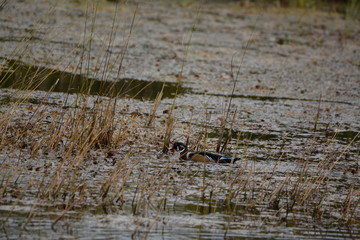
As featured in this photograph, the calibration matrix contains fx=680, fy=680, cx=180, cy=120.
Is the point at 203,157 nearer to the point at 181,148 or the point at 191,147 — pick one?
the point at 181,148

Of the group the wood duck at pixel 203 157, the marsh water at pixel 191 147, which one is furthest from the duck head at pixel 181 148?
the marsh water at pixel 191 147

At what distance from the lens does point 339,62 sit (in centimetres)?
1584

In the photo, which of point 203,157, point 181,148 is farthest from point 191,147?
point 203,157

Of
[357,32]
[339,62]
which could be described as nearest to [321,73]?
[339,62]

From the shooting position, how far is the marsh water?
211 inches

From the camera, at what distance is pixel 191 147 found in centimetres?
783

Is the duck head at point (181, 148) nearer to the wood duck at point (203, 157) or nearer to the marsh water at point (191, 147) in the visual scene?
the wood duck at point (203, 157)

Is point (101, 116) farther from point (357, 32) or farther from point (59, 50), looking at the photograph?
point (357, 32)

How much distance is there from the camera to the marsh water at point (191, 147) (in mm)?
5359

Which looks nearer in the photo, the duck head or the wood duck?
the wood duck

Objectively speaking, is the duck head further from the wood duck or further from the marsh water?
the marsh water

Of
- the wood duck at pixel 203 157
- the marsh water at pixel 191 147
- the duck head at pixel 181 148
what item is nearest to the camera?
the marsh water at pixel 191 147

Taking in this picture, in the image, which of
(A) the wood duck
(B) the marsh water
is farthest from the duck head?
(B) the marsh water

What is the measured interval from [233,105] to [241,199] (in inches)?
187
